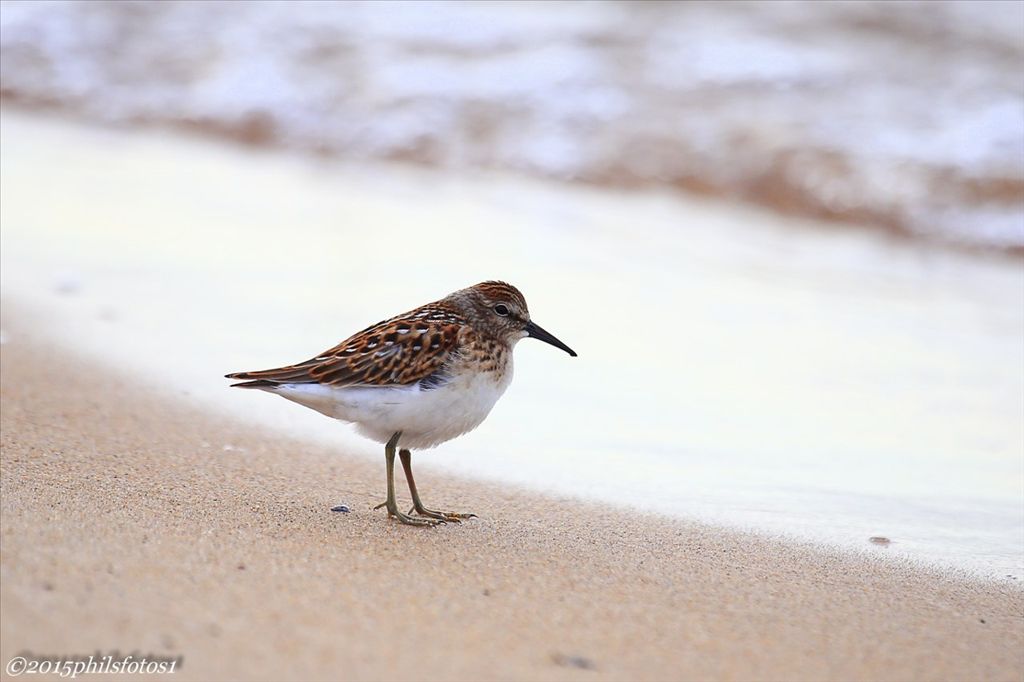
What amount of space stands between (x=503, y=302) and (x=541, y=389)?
130cm

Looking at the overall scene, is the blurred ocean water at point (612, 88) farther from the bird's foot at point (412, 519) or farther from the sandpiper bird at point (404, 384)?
the bird's foot at point (412, 519)

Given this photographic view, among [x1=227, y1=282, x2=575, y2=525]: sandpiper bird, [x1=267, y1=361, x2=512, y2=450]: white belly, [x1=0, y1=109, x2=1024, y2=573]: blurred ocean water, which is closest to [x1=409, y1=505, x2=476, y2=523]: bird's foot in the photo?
[x1=227, y1=282, x2=575, y2=525]: sandpiper bird

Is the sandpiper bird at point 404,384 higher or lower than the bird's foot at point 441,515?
higher

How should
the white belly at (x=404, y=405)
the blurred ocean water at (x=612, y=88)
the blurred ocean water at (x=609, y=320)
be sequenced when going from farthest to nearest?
the blurred ocean water at (x=612, y=88) → the blurred ocean water at (x=609, y=320) → the white belly at (x=404, y=405)

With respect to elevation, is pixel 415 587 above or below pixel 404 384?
below

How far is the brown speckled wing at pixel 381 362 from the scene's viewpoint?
3994 mm

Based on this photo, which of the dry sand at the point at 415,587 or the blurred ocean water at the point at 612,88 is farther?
the blurred ocean water at the point at 612,88

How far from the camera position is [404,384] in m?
3.99

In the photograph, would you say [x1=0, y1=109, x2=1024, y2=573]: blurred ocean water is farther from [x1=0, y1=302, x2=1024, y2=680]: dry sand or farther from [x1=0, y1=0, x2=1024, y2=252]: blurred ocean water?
[x1=0, y1=0, x2=1024, y2=252]: blurred ocean water

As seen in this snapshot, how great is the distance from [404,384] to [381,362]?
0.32 ft

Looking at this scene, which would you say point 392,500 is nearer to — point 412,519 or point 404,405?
point 412,519

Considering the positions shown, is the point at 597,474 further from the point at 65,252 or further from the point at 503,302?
the point at 65,252

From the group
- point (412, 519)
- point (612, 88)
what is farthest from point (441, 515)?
point (612, 88)

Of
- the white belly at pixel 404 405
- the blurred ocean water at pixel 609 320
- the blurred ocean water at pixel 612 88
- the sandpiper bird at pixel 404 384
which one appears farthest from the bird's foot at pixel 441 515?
the blurred ocean water at pixel 612 88
